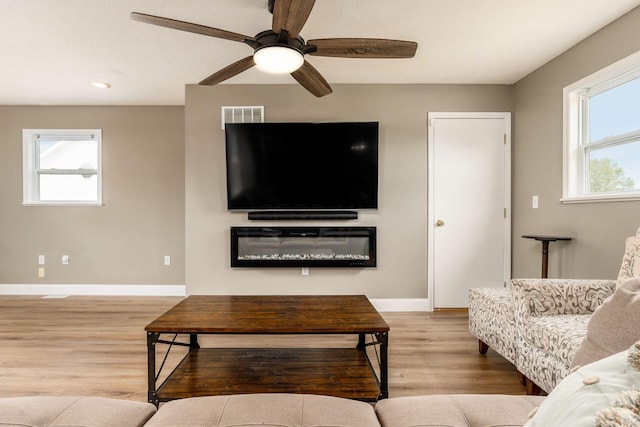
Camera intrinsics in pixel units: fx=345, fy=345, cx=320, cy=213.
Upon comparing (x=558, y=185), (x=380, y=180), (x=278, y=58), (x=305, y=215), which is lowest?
(x=305, y=215)

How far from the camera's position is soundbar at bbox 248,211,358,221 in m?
3.62

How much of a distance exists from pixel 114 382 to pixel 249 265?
1642mm

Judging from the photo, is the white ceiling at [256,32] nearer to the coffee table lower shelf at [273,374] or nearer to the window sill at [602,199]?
the window sill at [602,199]

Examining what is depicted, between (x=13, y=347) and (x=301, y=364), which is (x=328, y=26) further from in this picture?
(x=13, y=347)

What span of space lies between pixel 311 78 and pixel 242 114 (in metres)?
1.42

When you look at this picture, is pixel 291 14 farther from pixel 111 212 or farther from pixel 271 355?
pixel 111 212

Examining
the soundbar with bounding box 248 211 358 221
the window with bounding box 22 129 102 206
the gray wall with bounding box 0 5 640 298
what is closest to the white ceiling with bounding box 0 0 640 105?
the gray wall with bounding box 0 5 640 298

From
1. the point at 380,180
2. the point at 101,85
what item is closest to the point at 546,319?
the point at 380,180

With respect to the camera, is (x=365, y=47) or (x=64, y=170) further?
(x=64, y=170)

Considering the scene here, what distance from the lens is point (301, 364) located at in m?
2.13

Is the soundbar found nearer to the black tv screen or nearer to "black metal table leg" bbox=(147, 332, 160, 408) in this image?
the black tv screen

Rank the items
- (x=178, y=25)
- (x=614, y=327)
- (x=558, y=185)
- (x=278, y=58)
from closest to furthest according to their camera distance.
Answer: (x=614, y=327) → (x=178, y=25) → (x=278, y=58) → (x=558, y=185)

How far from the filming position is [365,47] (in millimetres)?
2066

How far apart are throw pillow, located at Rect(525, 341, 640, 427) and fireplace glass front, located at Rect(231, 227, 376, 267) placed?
2.95 m
